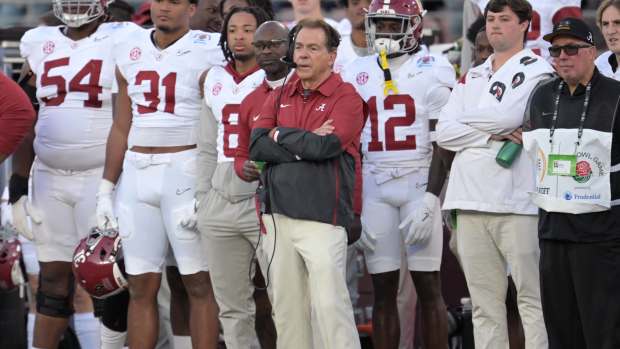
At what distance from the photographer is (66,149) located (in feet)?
23.6

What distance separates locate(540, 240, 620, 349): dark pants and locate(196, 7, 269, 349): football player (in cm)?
153

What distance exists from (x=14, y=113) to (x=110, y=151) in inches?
21.4

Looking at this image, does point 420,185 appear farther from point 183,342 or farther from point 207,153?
point 183,342

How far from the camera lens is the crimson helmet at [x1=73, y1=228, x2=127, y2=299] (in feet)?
22.2

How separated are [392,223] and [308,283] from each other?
2.81ft

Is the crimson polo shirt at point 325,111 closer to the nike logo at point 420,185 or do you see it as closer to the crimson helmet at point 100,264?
the nike logo at point 420,185

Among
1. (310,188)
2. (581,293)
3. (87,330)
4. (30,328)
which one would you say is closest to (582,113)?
(581,293)

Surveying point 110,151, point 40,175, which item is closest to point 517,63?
point 110,151

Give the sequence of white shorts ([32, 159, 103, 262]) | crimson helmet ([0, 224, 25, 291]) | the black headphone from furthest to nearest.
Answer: crimson helmet ([0, 224, 25, 291])
white shorts ([32, 159, 103, 262])
the black headphone

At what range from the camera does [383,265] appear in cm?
664

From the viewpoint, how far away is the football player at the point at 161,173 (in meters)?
6.70

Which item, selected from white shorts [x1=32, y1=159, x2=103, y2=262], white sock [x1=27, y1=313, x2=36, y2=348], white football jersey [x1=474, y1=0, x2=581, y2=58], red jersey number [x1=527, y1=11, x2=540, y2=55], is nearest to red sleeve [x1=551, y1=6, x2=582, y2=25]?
white football jersey [x1=474, y1=0, x2=581, y2=58]

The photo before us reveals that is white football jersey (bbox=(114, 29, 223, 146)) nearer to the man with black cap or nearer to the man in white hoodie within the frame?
the man in white hoodie

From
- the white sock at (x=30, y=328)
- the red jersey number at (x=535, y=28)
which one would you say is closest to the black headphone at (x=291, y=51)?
the red jersey number at (x=535, y=28)
